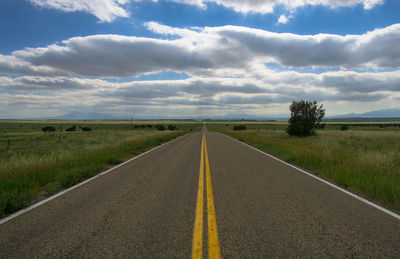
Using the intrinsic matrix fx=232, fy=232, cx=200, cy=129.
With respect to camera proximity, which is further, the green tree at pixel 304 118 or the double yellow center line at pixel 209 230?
the green tree at pixel 304 118

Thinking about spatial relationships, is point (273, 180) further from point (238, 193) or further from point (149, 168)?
point (149, 168)

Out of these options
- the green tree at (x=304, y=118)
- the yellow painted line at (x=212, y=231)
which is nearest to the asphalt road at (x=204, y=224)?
the yellow painted line at (x=212, y=231)

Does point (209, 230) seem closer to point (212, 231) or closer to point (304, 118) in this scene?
point (212, 231)

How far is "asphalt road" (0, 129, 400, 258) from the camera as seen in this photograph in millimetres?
3326

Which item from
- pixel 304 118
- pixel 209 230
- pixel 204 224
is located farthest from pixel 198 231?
pixel 304 118

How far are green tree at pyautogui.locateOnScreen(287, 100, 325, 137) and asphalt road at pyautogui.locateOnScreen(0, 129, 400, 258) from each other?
86.6ft

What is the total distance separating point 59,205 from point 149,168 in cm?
486

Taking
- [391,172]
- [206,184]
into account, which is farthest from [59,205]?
[391,172]

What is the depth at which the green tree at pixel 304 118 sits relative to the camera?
30703 millimetres

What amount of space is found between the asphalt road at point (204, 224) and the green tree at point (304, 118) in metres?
26.4

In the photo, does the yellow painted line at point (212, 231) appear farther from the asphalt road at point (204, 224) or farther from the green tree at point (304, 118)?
the green tree at point (304, 118)

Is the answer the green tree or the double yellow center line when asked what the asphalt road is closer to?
the double yellow center line

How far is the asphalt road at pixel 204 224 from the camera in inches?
131

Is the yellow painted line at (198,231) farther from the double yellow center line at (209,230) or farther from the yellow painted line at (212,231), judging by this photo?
the yellow painted line at (212,231)
